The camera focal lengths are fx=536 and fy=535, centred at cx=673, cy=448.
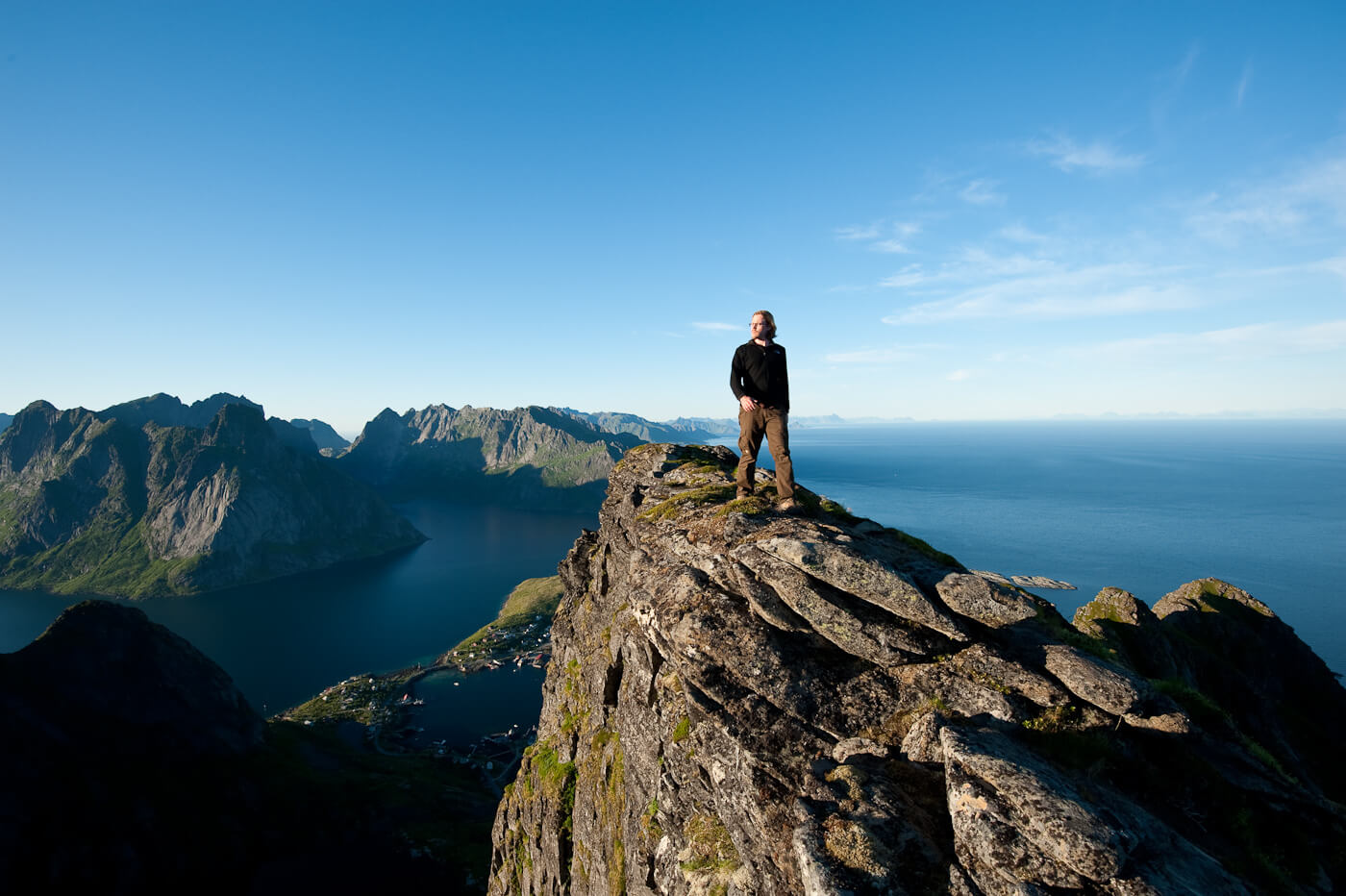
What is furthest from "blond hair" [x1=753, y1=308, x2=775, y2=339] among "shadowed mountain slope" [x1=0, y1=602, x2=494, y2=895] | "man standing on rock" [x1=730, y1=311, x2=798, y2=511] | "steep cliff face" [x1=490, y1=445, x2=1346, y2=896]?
"shadowed mountain slope" [x1=0, y1=602, x2=494, y2=895]

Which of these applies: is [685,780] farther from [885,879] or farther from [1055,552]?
[1055,552]

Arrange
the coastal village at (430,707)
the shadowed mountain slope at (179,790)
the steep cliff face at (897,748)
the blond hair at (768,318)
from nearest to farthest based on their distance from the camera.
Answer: the steep cliff face at (897,748) → the blond hair at (768,318) → the shadowed mountain slope at (179,790) → the coastal village at (430,707)

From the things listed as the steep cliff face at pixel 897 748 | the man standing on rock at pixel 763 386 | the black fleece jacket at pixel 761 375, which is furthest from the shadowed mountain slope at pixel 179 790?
the black fleece jacket at pixel 761 375

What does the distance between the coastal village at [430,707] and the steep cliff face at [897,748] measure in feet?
270

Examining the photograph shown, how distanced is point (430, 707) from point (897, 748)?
14894 cm

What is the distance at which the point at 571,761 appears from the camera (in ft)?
106

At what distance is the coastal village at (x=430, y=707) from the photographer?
11338cm

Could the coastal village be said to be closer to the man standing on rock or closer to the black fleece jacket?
A: the man standing on rock

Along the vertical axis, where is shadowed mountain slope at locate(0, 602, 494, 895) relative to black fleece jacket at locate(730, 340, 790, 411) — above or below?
below

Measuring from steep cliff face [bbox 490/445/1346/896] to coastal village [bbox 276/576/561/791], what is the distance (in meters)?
82.2

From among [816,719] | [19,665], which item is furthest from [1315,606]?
[19,665]

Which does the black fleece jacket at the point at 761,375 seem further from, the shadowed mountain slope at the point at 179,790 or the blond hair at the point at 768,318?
the shadowed mountain slope at the point at 179,790

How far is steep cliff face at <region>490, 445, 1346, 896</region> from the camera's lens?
33.9 feet

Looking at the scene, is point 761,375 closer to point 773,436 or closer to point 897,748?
point 773,436
